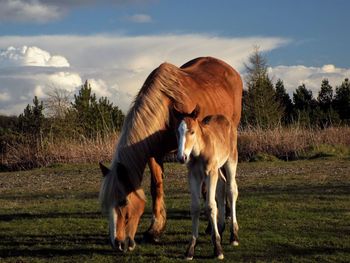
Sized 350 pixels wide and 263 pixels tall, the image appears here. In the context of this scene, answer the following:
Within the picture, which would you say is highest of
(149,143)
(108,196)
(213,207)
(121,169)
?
(149,143)

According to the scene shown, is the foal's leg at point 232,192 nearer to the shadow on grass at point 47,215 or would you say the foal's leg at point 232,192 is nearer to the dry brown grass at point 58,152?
the shadow on grass at point 47,215

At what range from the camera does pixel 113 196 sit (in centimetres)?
639

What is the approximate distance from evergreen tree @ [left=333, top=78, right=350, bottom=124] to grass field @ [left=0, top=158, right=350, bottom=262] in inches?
1035

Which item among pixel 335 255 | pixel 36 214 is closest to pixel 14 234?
pixel 36 214

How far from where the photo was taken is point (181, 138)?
581 cm

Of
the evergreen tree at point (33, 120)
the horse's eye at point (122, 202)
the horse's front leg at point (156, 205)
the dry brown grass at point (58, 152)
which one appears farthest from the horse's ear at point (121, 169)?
the evergreen tree at point (33, 120)

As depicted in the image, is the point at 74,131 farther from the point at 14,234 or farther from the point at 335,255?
the point at 335,255

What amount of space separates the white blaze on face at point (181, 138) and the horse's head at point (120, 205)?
1.09 m

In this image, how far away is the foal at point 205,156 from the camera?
5.89 metres

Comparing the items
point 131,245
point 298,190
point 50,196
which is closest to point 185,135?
point 131,245

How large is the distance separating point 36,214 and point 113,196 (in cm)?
404

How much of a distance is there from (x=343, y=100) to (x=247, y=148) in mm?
21629

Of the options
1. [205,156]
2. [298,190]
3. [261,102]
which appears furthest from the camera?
[261,102]

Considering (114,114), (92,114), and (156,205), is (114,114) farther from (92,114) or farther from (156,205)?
(156,205)
